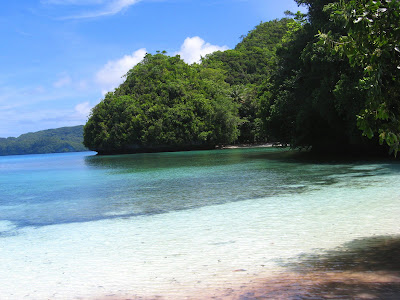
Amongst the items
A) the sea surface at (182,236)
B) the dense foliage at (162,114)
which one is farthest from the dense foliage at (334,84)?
the dense foliage at (162,114)

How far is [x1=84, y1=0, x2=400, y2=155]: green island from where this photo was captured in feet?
11.4

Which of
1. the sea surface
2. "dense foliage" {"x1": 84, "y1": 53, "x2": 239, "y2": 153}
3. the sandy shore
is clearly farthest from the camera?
"dense foliage" {"x1": 84, "y1": 53, "x2": 239, "y2": 153}

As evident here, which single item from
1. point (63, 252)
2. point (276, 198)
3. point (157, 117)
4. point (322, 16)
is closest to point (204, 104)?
point (157, 117)

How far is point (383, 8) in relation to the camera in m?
3.17

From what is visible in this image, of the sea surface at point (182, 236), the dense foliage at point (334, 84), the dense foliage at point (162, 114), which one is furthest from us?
the dense foliage at point (162, 114)

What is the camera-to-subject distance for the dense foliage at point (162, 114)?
52812mm

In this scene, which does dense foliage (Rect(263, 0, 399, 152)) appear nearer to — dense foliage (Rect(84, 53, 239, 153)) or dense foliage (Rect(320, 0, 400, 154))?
dense foliage (Rect(320, 0, 400, 154))

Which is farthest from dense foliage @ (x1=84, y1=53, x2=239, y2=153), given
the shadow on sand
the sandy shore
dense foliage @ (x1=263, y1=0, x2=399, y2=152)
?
the sandy shore

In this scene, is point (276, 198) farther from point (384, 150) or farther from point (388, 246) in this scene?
point (384, 150)

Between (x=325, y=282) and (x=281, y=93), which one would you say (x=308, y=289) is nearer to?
(x=325, y=282)

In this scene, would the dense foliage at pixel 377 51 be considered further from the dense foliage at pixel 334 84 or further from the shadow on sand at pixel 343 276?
the shadow on sand at pixel 343 276

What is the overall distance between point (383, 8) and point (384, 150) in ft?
63.1

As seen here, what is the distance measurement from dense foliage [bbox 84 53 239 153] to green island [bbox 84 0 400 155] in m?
0.16

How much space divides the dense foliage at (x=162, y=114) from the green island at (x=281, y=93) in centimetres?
16
